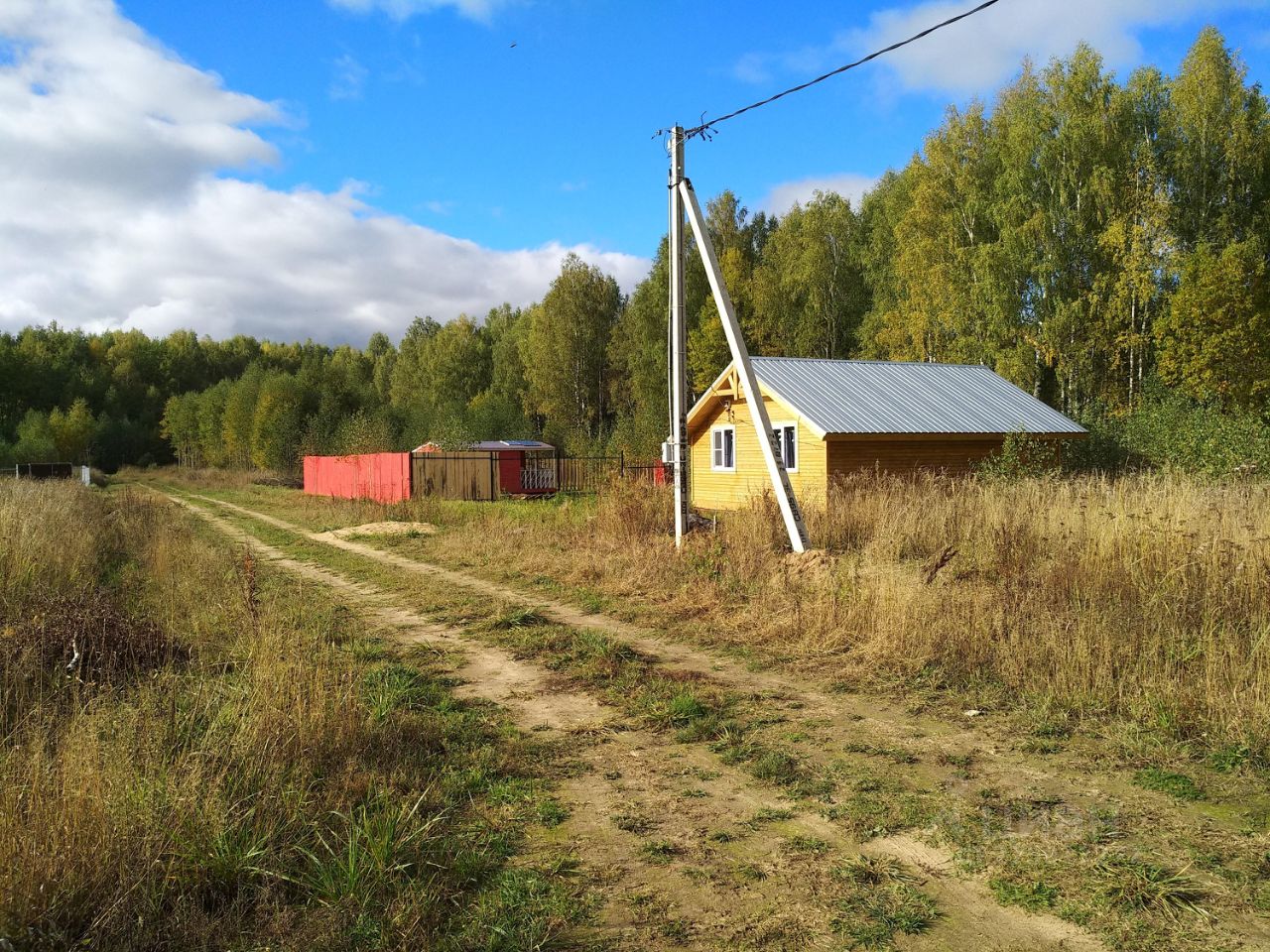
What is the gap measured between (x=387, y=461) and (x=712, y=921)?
25.6m

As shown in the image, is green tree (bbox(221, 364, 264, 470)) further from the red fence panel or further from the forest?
the red fence panel

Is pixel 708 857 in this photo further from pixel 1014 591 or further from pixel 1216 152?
pixel 1216 152

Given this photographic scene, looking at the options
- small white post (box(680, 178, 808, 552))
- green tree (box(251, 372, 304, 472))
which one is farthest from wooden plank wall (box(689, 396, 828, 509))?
green tree (box(251, 372, 304, 472))

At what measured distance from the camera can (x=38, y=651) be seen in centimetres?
527

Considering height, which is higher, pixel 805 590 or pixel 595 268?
pixel 595 268

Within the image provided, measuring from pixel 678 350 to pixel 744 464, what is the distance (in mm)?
11716

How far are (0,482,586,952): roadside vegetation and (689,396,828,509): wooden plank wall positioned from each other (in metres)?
12.3

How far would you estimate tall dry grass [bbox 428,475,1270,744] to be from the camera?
5.31m

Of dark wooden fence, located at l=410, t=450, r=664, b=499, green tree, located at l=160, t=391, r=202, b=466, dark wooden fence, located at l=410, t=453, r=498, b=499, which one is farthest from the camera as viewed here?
green tree, located at l=160, t=391, r=202, b=466

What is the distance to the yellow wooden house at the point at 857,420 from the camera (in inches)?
765

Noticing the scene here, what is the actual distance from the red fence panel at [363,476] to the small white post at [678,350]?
15.5 metres

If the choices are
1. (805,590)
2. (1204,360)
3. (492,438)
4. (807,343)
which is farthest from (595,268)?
(805,590)

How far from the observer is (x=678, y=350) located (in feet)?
37.9

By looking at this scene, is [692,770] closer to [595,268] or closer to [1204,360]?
[1204,360]
